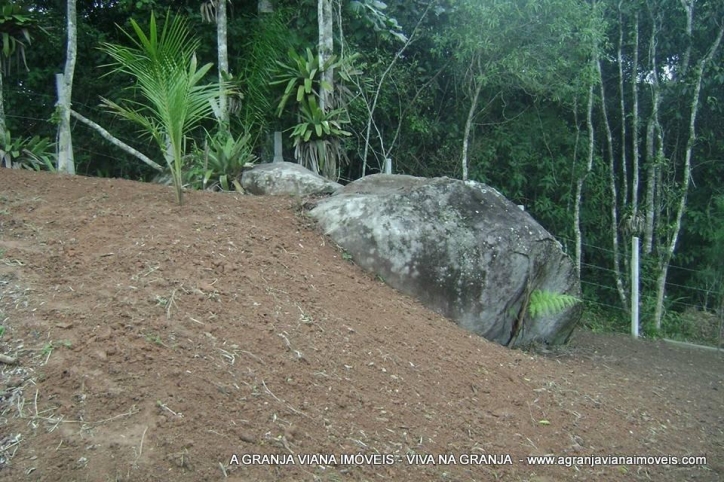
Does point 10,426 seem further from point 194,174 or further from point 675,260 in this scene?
point 675,260

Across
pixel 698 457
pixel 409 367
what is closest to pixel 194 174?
pixel 409 367

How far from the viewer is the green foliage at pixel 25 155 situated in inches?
292

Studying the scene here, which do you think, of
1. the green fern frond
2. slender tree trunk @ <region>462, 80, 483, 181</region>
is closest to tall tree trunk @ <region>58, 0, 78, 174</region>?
the green fern frond

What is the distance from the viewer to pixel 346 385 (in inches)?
164

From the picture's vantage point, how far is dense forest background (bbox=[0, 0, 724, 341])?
9320 mm

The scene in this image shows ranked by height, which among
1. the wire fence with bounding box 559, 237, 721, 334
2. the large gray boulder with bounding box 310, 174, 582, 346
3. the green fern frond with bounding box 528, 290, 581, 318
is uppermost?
the large gray boulder with bounding box 310, 174, 582, 346

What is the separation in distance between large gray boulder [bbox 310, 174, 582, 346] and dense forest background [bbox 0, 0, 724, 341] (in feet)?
7.76

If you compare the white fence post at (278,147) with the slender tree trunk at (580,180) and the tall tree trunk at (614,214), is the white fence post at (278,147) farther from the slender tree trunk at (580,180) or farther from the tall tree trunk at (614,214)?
the tall tree trunk at (614,214)

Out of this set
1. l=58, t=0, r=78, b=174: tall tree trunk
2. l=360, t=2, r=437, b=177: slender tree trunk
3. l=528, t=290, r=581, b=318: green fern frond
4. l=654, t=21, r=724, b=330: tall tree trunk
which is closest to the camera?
l=528, t=290, r=581, b=318: green fern frond

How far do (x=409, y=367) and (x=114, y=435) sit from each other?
2.08 meters

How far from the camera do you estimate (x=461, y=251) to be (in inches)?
244

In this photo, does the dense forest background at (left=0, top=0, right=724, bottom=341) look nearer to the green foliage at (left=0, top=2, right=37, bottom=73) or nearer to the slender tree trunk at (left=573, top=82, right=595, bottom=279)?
the slender tree trunk at (left=573, top=82, right=595, bottom=279)

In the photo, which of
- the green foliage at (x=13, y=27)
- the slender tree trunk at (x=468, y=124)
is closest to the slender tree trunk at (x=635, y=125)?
the slender tree trunk at (x=468, y=124)

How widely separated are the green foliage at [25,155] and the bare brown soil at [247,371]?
44.4 inches
